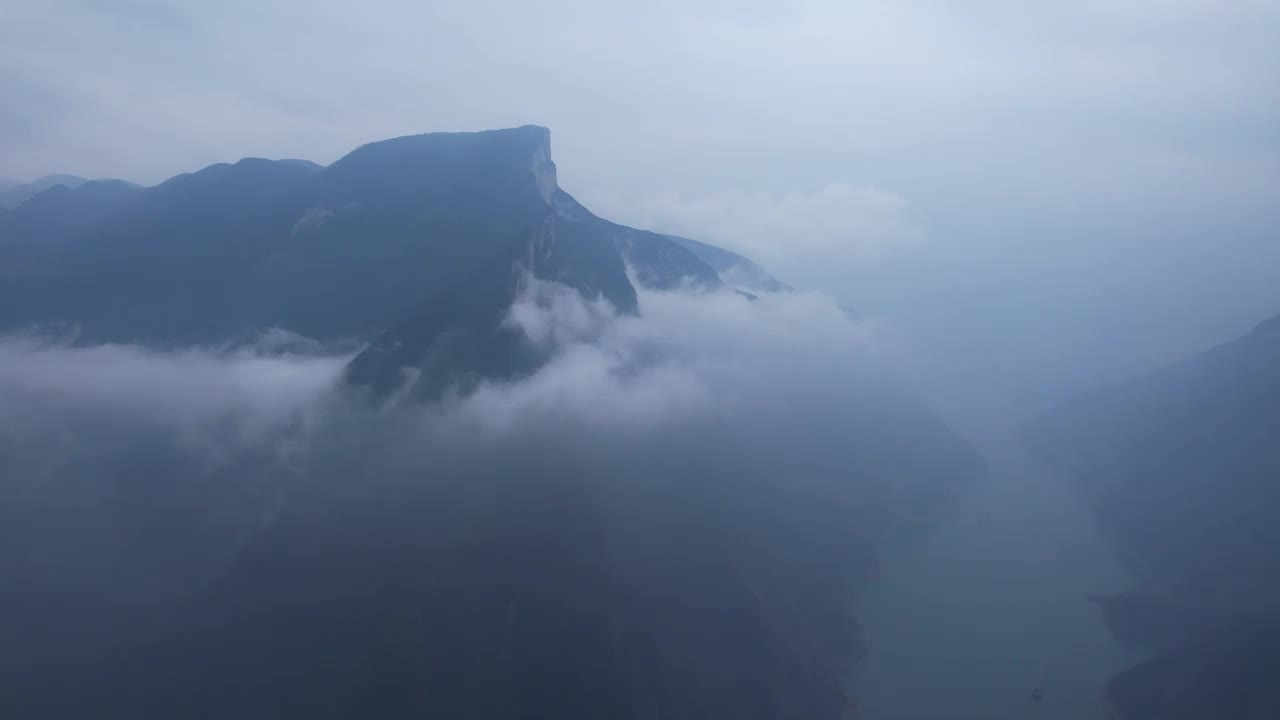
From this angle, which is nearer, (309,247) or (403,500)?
(403,500)

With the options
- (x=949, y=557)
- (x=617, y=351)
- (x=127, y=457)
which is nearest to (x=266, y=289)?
(x=127, y=457)

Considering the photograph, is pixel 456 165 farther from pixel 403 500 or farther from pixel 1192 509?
pixel 1192 509

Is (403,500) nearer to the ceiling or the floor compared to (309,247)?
nearer to the floor

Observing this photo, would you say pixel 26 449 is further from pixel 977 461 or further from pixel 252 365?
pixel 977 461

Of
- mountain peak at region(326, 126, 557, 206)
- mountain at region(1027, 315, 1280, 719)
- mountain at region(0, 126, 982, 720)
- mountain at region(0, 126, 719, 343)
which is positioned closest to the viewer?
mountain at region(0, 126, 982, 720)

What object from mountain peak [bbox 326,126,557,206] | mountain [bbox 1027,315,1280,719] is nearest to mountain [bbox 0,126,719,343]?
mountain peak [bbox 326,126,557,206]

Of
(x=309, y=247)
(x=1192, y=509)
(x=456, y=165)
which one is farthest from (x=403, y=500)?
(x=1192, y=509)

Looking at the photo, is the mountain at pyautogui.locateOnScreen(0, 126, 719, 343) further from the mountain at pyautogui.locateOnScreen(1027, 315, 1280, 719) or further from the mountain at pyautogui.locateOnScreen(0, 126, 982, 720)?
the mountain at pyautogui.locateOnScreen(1027, 315, 1280, 719)

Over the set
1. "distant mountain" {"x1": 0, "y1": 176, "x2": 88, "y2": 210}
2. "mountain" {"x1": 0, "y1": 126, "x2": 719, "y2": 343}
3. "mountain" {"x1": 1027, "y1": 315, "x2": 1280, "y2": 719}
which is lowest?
"mountain" {"x1": 1027, "y1": 315, "x2": 1280, "y2": 719}

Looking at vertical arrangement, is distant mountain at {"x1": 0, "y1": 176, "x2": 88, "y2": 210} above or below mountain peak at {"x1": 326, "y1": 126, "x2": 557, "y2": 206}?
above
